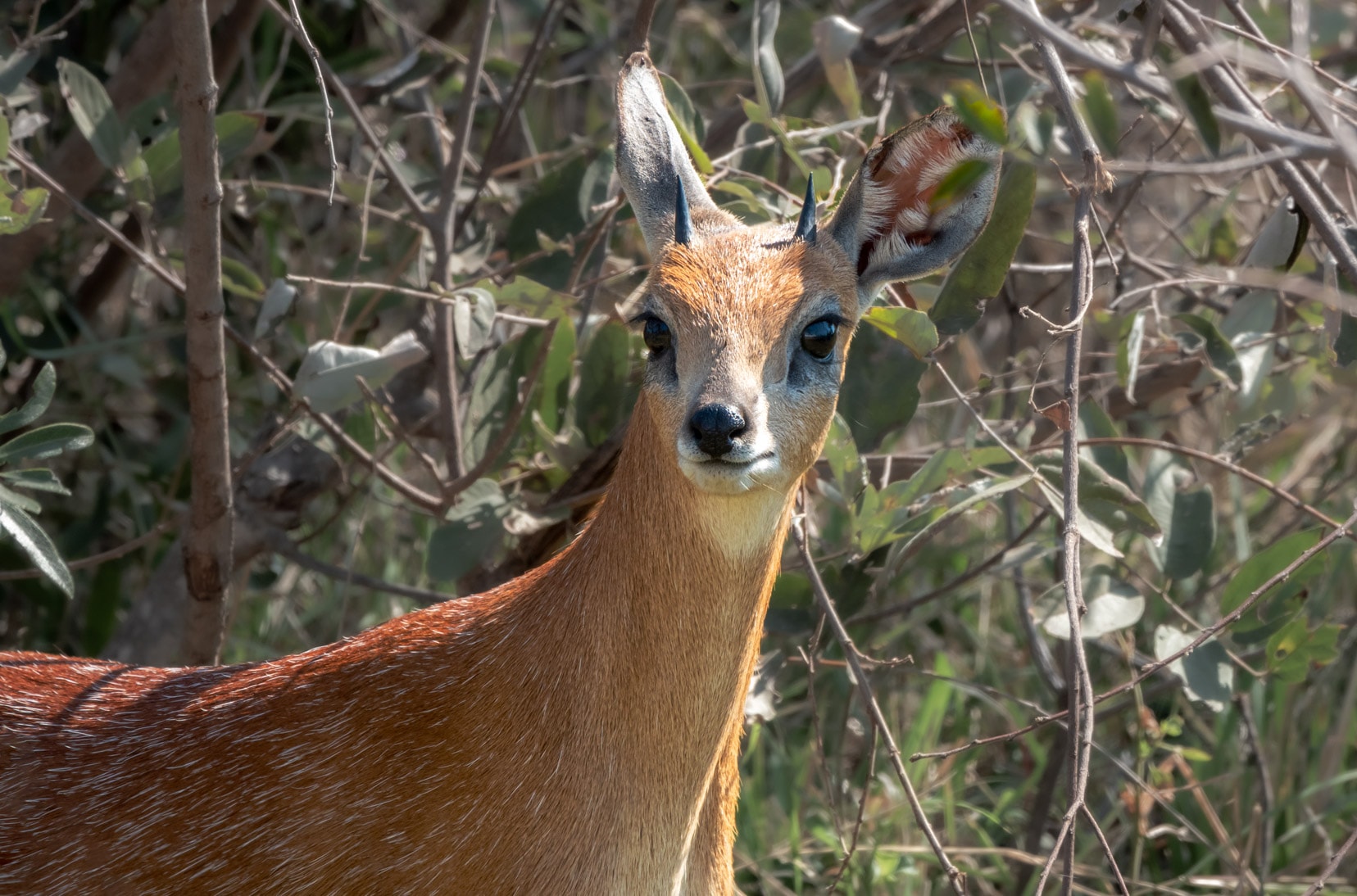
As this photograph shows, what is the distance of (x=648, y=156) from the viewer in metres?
3.43

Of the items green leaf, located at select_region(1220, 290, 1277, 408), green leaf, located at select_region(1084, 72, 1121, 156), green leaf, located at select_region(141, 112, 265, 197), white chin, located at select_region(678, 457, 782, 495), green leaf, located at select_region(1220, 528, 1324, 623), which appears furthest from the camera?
green leaf, located at select_region(141, 112, 265, 197)

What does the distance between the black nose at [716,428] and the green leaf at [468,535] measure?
5.14 feet

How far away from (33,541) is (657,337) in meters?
1.50

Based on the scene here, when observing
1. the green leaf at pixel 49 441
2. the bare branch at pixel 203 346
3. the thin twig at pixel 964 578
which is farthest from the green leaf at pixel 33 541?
the thin twig at pixel 964 578

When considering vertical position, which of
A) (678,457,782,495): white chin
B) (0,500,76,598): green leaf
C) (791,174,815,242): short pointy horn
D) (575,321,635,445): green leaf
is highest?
(791,174,815,242): short pointy horn

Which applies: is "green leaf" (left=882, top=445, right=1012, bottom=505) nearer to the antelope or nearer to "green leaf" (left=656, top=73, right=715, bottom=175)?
the antelope

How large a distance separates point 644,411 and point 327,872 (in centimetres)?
119

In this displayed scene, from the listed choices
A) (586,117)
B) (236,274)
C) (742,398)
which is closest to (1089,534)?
(742,398)

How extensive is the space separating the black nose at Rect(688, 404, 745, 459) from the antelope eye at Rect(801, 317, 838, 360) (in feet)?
1.22

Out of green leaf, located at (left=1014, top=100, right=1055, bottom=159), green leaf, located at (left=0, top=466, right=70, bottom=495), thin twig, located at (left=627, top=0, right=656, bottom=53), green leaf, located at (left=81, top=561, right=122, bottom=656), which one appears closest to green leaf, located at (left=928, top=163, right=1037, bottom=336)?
green leaf, located at (left=1014, top=100, right=1055, bottom=159)

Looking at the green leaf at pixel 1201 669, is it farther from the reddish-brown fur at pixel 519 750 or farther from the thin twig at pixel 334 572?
the thin twig at pixel 334 572

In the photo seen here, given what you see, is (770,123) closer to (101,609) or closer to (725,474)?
(725,474)

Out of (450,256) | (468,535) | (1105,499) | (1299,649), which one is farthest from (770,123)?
(1299,649)

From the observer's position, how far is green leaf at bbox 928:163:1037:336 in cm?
355
